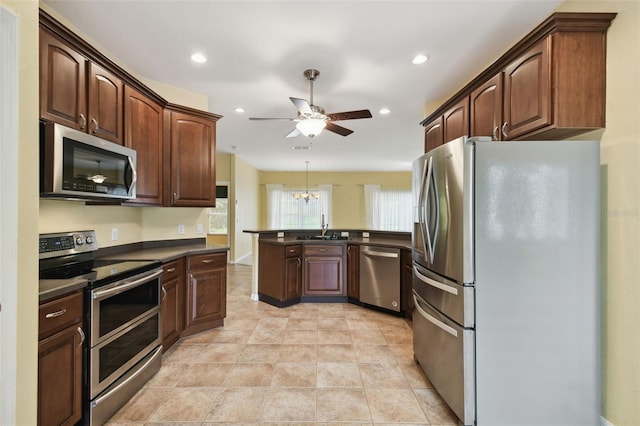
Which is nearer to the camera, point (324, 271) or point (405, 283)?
point (405, 283)

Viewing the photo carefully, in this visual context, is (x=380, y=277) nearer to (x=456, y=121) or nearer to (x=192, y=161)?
(x=456, y=121)

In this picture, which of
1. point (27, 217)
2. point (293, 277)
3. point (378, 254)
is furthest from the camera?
point (293, 277)

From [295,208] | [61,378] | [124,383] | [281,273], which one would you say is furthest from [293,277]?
[295,208]

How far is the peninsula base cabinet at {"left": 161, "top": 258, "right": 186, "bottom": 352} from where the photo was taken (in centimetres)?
241

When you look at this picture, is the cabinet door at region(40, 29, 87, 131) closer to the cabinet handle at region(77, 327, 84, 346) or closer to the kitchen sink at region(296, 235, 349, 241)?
the cabinet handle at region(77, 327, 84, 346)

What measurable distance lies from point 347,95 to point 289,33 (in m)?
1.26

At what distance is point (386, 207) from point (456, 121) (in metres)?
6.49

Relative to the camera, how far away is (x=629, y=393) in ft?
4.80

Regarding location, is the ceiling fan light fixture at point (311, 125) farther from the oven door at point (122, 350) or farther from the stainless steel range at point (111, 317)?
the oven door at point (122, 350)

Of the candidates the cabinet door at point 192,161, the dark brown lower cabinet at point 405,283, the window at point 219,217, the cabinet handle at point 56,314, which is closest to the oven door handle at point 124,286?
the cabinet handle at point 56,314

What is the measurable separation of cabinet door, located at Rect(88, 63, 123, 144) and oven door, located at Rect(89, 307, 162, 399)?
1418 millimetres

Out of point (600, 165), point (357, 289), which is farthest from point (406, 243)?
point (600, 165)

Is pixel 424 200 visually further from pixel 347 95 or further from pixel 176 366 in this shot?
pixel 176 366

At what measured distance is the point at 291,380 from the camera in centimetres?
214
